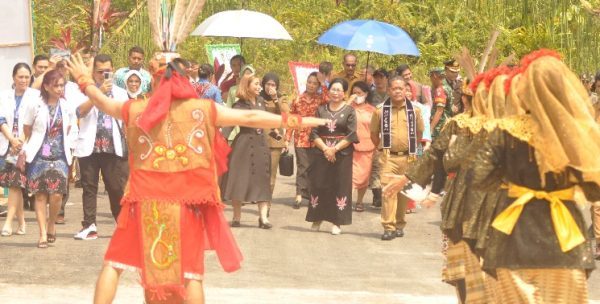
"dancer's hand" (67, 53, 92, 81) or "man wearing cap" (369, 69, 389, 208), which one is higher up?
"dancer's hand" (67, 53, 92, 81)

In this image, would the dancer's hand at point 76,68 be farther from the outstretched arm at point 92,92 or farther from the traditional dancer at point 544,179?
the traditional dancer at point 544,179

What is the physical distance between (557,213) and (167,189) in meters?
2.49

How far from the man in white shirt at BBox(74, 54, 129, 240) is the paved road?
0.57 m

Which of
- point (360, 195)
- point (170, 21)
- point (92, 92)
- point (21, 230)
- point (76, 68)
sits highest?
point (170, 21)

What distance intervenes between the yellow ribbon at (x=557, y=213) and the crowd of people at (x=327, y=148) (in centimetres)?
2

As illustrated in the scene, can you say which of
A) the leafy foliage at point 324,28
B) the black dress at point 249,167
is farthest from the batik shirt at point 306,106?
the leafy foliage at point 324,28

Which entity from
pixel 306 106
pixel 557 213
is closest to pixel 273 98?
pixel 306 106

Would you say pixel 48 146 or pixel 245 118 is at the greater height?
pixel 245 118

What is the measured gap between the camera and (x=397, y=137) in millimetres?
15516

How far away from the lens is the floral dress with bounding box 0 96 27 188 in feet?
47.4

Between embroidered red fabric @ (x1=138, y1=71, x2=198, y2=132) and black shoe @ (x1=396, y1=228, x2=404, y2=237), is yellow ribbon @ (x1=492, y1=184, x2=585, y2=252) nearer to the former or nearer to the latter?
embroidered red fabric @ (x1=138, y1=71, x2=198, y2=132)

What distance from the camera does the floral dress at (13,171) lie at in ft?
47.4

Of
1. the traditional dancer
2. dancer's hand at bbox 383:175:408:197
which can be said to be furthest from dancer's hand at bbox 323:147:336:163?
the traditional dancer

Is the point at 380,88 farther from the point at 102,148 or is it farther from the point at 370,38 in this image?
the point at 102,148
